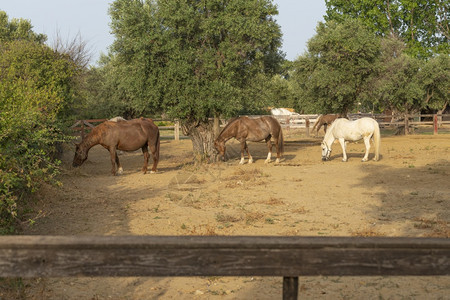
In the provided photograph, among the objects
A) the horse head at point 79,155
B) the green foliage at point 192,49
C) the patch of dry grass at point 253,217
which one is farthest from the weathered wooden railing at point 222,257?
the green foliage at point 192,49

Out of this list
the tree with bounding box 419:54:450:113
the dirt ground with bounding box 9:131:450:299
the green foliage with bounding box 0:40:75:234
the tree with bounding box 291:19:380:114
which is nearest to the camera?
the dirt ground with bounding box 9:131:450:299

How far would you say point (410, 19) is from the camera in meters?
52.3

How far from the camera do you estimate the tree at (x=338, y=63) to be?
2805cm

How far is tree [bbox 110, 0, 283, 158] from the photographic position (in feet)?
64.1

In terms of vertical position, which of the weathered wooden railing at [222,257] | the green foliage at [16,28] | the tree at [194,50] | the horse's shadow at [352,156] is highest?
the green foliage at [16,28]

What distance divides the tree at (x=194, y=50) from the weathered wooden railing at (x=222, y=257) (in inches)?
678

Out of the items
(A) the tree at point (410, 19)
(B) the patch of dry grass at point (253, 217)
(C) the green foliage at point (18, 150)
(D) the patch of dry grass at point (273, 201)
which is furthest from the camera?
(A) the tree at point (410, 19)

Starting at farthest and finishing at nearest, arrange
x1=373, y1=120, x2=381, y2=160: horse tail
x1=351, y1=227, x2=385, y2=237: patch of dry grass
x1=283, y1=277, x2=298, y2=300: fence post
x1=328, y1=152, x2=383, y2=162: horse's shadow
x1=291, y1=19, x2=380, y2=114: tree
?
x1=291, y1=19, x2=380, y2=114: tree, x1=328, y1=152, x2=383, y2=162: horse's shadow, x1=373, y1=120, x2=381, y2=160: horse tail, x1=351, y1=227, x2=385, y2=237: patch of dry grass, x1=283, y1=277, x2=298, y2=300: fence post

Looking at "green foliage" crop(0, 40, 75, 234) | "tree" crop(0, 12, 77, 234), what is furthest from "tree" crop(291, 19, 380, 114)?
"green foliage" crop(0, 40, 75, 234)

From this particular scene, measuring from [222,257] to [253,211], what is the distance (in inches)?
331

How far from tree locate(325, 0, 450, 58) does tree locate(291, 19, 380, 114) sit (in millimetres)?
24585

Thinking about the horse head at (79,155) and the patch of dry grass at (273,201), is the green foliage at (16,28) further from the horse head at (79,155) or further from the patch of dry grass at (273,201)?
the patch of dry grass at (273,201)

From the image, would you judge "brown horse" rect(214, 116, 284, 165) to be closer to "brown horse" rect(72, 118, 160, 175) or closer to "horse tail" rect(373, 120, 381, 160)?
"brown horse" rect(72, 118, 160, 175)

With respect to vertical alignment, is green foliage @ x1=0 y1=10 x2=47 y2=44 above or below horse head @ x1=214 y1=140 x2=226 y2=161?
above
